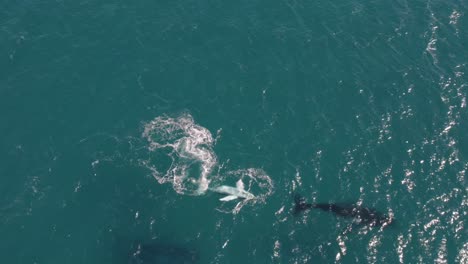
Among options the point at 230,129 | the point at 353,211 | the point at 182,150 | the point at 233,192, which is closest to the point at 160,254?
the point at 233,192

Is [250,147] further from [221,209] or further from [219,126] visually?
[221,209]

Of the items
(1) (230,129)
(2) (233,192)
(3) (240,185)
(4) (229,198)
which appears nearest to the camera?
(4) (229,198)

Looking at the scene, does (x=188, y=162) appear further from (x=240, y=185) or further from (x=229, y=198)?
(x=229, y=198)

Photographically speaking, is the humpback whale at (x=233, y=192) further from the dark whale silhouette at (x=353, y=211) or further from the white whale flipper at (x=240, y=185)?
the dark whale silhouette at (x=353, y=211)

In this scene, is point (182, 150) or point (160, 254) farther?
point (182, 150)

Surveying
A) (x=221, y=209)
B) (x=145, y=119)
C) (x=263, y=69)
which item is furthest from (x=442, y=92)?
(x=145, y=119)

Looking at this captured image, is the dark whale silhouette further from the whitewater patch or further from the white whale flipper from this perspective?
the white whale flipper

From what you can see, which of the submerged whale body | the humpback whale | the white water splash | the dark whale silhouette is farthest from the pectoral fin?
the dark whale silhouette
